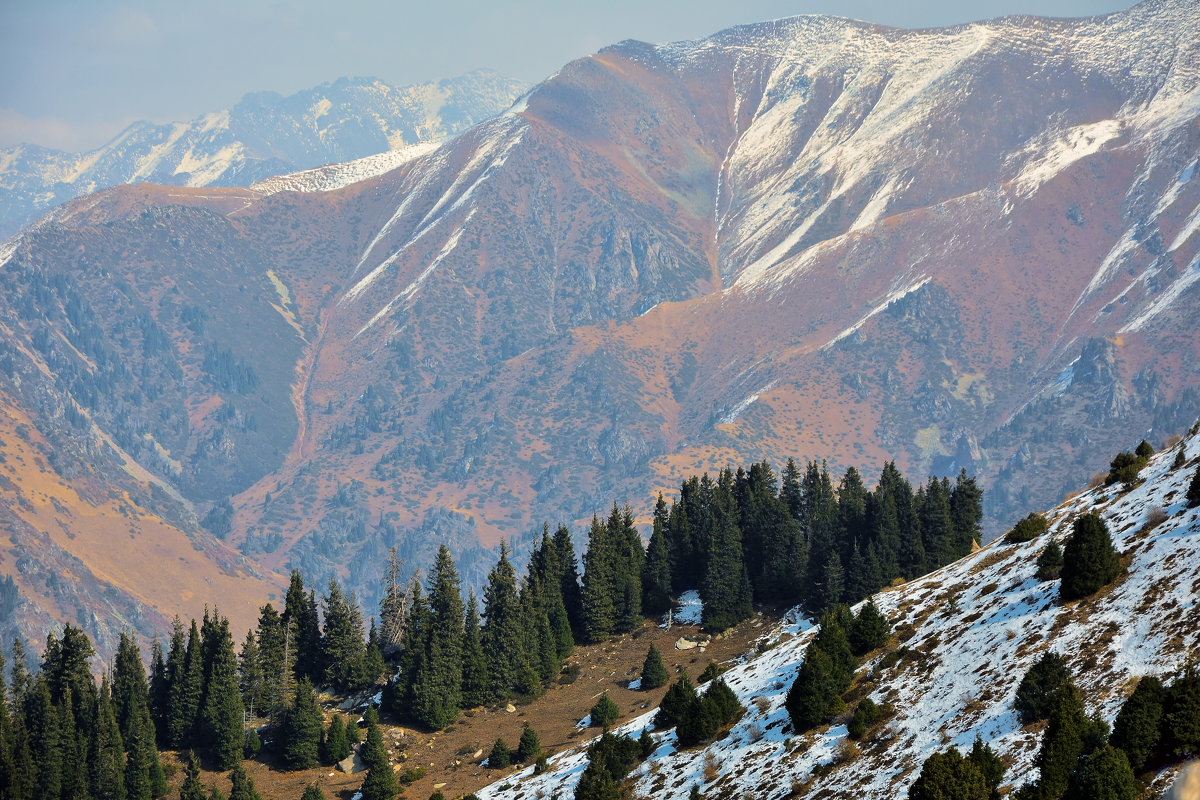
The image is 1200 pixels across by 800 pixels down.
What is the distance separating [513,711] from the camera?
118 meters

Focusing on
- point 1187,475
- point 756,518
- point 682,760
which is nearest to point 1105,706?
point 1187,475

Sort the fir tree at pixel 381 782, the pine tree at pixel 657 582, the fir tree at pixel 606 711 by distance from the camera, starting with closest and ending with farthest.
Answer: the fir tree at pixel 381 782 → the fir tree at pixel 606 711 → the pine tree at pixel 657 582

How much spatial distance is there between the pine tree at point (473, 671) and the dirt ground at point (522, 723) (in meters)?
1.22

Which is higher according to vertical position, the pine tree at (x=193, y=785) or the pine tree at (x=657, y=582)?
the pine tree at (x=657, y=582)

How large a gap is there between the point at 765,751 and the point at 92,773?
7151cm

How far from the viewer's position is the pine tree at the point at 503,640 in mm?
121000

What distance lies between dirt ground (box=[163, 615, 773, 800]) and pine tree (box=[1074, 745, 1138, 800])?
190 feet

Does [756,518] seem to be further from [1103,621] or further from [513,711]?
[1103,621]

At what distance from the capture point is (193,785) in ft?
344

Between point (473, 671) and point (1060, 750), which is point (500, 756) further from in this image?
point (1060, 750)

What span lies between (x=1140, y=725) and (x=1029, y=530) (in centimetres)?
3210

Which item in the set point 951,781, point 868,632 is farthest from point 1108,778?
point 868,632

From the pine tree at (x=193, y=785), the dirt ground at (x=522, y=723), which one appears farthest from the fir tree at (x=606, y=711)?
the pine tree at (x=193, y=785)

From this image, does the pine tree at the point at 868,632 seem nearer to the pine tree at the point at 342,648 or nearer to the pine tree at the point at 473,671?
the pine tree at the point at 473,671
